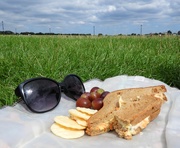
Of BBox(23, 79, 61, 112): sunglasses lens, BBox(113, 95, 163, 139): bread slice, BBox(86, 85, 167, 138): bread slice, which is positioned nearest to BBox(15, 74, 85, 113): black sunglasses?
BBox(23, 79, 61, 112): sunglasses lens

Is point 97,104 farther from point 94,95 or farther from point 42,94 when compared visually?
point 42,94

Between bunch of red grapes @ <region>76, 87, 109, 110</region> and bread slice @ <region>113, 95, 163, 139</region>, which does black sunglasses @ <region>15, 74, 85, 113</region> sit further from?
bread slice @ <region>113, 95, 163, 139</region>

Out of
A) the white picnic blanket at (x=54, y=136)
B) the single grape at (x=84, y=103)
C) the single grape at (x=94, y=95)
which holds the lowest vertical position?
the white picnic blanket at (x=54, y=136)

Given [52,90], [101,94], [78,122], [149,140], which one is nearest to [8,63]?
[52,90]

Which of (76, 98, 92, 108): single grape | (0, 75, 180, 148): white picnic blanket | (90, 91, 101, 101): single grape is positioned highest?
(90, 91, 101, 101): single grape

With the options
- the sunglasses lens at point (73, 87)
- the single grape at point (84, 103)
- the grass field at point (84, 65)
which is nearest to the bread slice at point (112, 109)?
the single grape at point (84, 103)

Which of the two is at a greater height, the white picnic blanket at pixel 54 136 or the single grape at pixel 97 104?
the single grape at pixel 97 104

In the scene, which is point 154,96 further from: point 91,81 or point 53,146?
point 91,81

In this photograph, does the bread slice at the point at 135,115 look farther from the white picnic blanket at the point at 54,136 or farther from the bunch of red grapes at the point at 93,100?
the bunch of red grapes at the point at 93,100
